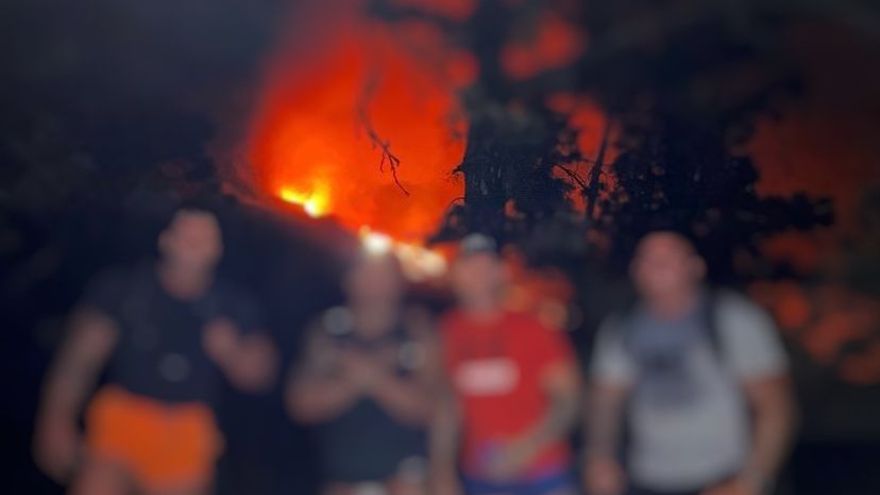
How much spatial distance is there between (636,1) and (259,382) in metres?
3.06

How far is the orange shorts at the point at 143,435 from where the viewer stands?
11.6 ft

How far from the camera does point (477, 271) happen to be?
3.53 meters

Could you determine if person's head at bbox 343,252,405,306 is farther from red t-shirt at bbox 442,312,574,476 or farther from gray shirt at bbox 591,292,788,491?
gray shirt at bbox 591,292,788,491

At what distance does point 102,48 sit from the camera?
172 inches

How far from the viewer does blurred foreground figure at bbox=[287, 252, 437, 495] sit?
350 centimetres

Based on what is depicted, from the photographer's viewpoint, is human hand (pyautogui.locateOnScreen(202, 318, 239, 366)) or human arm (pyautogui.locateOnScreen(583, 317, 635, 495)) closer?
human arm (pyautogui.locateOnScreen(583, 317, 635, 495))

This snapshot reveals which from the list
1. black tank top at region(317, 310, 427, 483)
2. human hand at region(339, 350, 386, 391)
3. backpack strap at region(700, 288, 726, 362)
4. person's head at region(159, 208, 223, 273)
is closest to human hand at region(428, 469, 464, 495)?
black tank top at region(317, 310, 427, 483)

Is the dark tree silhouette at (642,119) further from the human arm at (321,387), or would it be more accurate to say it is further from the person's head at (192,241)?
the person's head at (192,241)

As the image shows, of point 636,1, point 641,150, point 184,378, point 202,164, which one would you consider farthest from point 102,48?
point 636,1

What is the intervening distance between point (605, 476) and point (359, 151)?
1574 mm

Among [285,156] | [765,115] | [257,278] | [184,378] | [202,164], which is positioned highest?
[765,115]

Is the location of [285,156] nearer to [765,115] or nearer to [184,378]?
[184,378]

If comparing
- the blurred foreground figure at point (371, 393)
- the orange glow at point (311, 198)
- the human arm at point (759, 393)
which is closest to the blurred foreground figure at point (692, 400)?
the human arm at point (759, 393)

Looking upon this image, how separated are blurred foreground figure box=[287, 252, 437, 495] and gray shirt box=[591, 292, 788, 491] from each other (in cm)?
82
